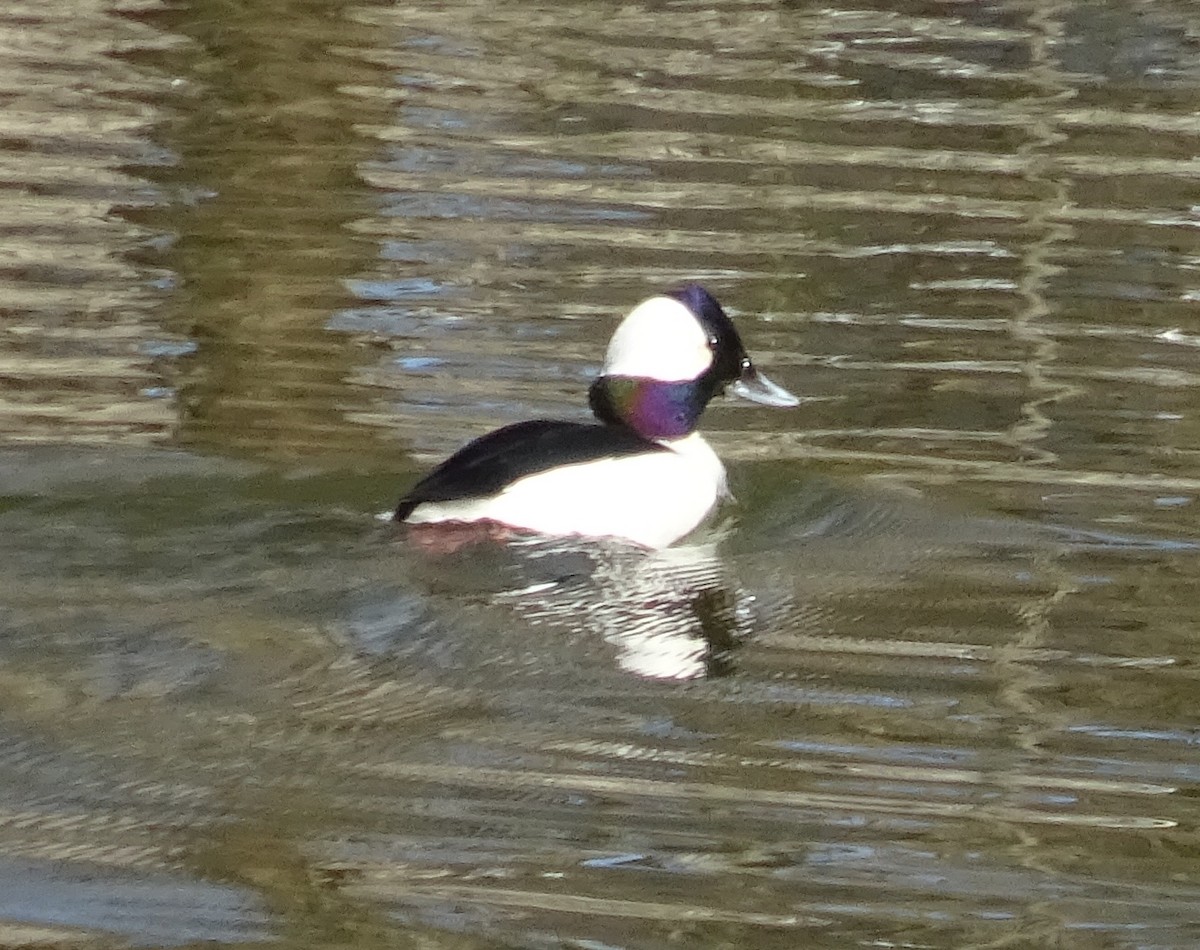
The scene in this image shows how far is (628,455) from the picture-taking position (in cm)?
661

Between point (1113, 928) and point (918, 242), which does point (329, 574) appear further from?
point (918, 242)

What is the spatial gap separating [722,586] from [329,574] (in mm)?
1050

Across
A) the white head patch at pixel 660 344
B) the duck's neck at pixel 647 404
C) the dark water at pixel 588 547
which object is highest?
the white head patch at pixel 660 344

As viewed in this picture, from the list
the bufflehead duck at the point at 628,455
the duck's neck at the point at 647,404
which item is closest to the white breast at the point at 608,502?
the bufflehead duck at the point at 628,455

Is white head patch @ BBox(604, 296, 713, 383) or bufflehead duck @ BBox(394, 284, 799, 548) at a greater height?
white head patch @ BBox(604, 296, 713, 383)

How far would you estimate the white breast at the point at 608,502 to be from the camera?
20.9ft

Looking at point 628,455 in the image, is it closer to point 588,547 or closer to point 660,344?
point 588,547

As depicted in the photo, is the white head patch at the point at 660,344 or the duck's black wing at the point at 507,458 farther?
the white head patch at the point at 660,344

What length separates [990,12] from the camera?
15.6m

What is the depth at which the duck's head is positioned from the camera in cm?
691

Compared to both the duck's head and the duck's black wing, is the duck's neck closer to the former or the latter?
the duck's head

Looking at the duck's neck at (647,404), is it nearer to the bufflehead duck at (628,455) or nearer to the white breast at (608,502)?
the bufflehead duck at (628,455)

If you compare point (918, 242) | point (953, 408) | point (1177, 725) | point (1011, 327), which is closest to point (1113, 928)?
point (1177, 725)

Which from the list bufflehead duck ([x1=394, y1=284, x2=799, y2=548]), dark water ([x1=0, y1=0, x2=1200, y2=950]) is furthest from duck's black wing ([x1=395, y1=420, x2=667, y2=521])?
dark water ([x1=0, y1=0, x2=1200, y2=950])
